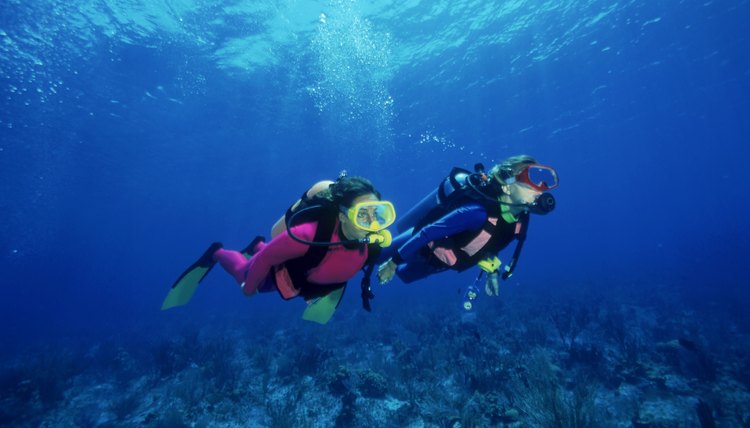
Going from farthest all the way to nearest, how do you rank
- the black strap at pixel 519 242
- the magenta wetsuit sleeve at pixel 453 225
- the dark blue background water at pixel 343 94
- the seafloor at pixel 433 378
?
the dark blue background water at pixel 343 94
the seafloor at pixel 433 378
the black strap at pixel 519 242
the magenta wetsuit sleeve at pixel 453 225

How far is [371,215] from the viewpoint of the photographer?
3412 millimetres

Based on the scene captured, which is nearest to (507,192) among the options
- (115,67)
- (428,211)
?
(428,211)

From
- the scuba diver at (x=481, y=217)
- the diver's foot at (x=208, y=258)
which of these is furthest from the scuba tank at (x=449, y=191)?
the diver's foot at (x=208, y=258)

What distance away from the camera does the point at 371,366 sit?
9812 millimetres

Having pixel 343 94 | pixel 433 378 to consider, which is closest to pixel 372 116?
pixel 343 94

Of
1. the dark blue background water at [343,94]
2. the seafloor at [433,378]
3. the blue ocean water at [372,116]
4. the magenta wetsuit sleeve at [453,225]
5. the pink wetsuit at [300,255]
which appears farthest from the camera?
the dark blue background water at [343,94]

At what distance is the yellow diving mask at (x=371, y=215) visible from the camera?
3264 millimetres

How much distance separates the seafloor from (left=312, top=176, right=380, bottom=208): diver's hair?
4.91 metres

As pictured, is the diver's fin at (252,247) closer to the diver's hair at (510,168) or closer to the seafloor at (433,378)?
the seafloor at (433,378)

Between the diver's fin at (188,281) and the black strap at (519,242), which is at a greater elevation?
the black strap at (519,242)

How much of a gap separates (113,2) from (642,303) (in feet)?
94.6

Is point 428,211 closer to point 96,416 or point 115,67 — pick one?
point 96,416

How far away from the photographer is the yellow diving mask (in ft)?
10.7

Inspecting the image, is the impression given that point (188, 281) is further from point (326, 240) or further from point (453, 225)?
point (453, 225)
